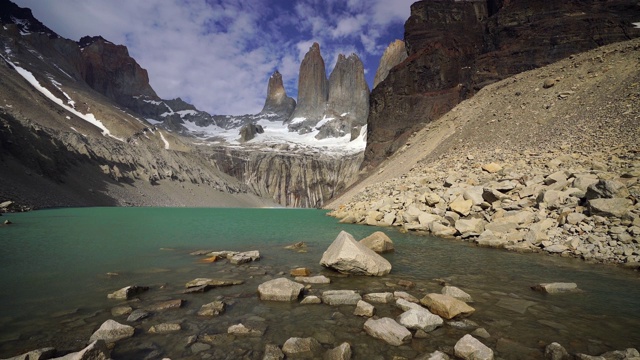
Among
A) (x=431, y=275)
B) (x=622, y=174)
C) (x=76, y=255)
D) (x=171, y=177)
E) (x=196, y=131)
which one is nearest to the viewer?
(x=431, y=275)

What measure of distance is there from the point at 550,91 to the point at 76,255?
137 ft

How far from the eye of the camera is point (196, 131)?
197 meters

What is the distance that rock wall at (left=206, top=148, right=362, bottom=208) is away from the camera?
4879 inches

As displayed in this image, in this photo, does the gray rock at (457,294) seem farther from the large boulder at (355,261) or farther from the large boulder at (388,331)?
the large boulder at (388,331)

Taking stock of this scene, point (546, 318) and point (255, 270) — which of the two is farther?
point (255, 270)

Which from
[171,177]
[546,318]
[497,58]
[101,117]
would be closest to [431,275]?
[546,318]

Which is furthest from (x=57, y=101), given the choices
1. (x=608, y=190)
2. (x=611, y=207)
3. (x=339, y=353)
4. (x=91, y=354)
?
(x=611, y=207)

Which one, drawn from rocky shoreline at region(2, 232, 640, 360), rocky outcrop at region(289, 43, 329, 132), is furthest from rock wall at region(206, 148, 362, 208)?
rocky shoreline at region(2, 232, 640, 360)

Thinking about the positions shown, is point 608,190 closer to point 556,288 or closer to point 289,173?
point 556,288

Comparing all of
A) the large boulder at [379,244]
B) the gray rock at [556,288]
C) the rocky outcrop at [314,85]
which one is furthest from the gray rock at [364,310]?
the rocky outcrop at [314,85]

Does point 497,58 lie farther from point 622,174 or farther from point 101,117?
point 101,117

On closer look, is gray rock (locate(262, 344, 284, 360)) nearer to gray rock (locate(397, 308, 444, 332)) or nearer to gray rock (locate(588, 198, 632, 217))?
gray rock (locate(397, 308, 444, 332))

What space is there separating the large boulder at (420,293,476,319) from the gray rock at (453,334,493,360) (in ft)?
4.11

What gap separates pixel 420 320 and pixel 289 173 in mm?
122984
